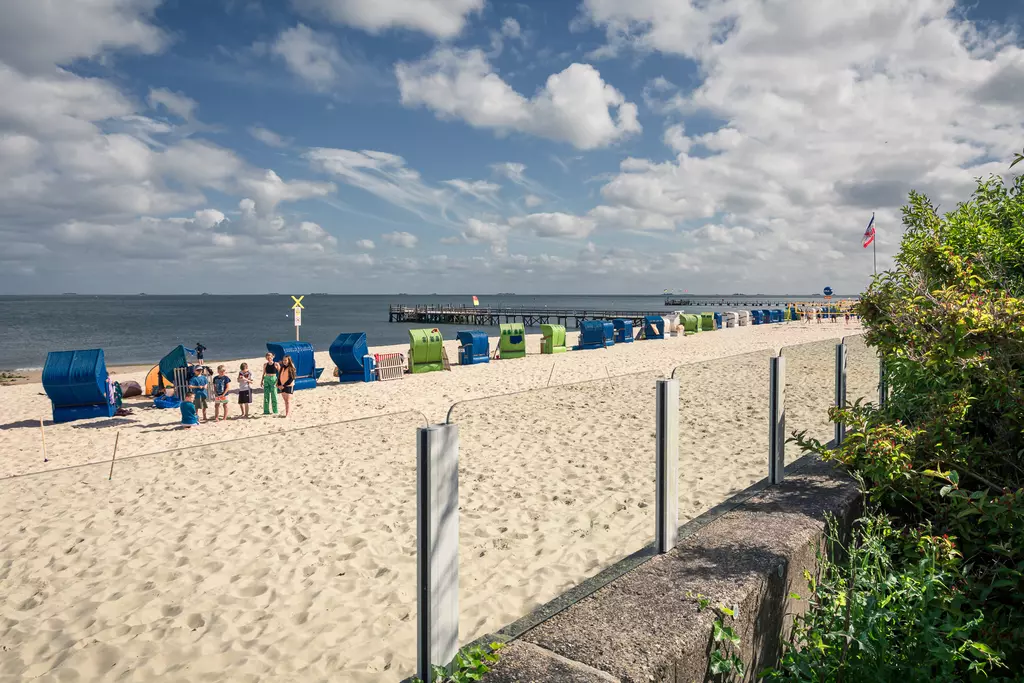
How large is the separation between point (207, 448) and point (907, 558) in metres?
3.20

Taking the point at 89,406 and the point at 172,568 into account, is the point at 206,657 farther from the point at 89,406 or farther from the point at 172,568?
the point at 89,406

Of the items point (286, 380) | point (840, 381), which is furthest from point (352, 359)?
point (840, 381)

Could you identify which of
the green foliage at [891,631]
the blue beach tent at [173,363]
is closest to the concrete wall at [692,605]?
the green foliage at [891,631]

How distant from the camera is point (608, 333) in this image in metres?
28.2

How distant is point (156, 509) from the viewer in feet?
6.03

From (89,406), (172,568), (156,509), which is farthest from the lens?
(89,406)

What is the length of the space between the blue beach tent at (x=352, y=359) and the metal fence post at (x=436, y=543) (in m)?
16.2

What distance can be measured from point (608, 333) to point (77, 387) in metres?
20.3

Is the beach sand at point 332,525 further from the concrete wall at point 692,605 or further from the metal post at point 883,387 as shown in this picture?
the metal post at point 883,387

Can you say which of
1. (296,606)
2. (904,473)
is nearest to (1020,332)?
(904,473)

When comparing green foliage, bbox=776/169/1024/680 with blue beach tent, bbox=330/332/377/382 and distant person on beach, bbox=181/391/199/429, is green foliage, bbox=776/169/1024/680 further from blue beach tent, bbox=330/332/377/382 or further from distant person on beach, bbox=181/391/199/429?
blue beach tent, bbox=330/332/377/382

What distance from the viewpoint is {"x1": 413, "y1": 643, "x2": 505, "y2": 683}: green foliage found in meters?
1.93

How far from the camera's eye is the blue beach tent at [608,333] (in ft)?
90.5

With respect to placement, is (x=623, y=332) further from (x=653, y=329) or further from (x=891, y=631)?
(x=891, y=631)
